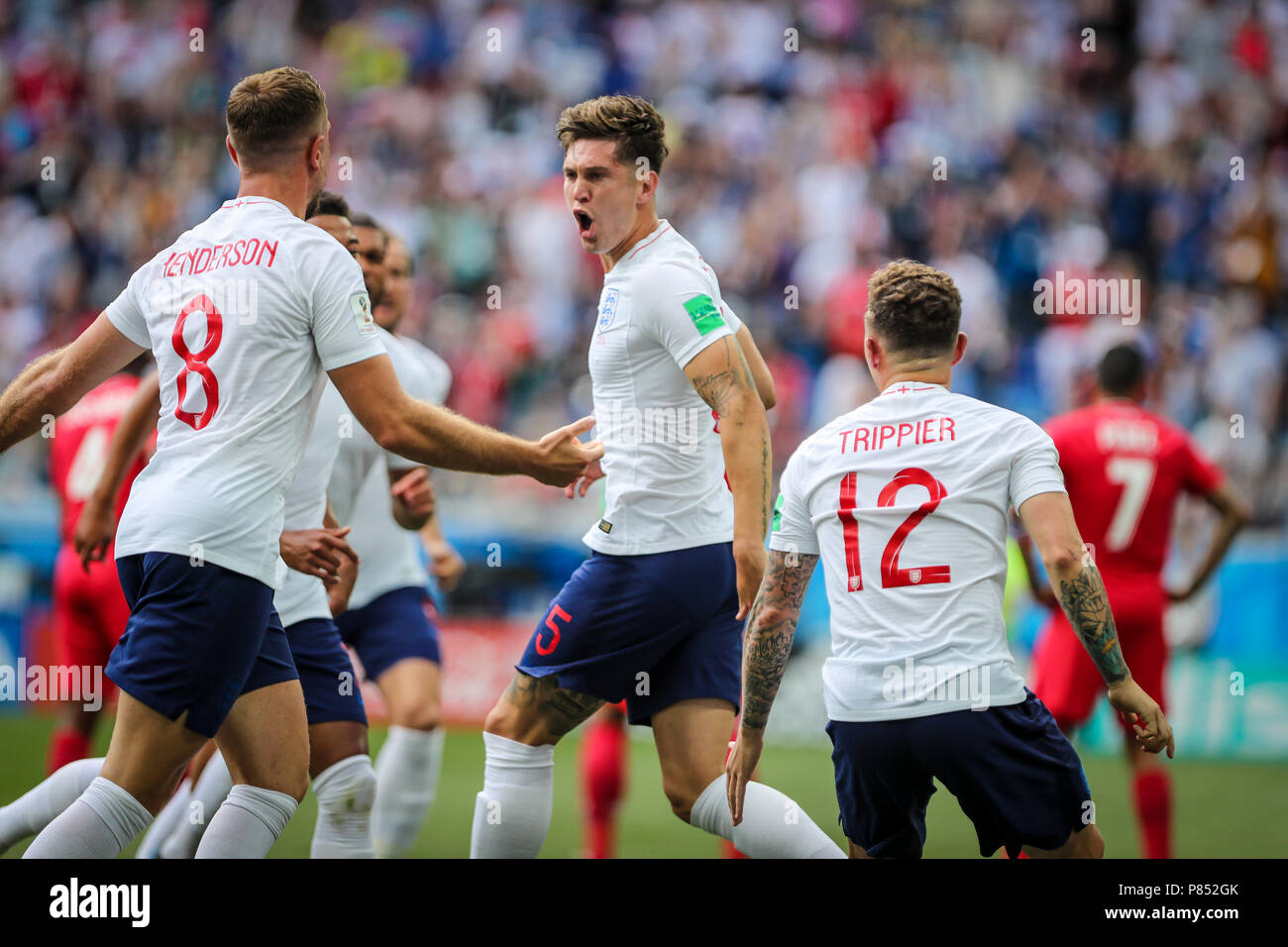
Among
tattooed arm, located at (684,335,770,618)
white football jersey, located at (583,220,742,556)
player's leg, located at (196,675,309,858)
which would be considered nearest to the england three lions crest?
white football jersey, located at (583,220,742,556)

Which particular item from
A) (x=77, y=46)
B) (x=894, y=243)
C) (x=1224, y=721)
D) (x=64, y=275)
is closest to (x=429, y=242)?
(x=64, y=275)

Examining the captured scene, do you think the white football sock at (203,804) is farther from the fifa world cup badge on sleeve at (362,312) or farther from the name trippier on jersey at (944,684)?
the name trippier on jersey at (944,684)

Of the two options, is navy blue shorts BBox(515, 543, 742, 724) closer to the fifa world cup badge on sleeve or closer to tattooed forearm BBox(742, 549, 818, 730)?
tattooed forearm BBox(742, 549, 818, 730)

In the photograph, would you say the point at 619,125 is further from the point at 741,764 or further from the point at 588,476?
the point at 741,764

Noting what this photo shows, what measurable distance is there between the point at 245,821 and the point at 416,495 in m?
1.76

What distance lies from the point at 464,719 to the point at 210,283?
816cm

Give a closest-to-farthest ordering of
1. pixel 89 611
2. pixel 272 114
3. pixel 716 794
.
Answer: pixel 272 114 < pixel 716 794 < pixel 89 611

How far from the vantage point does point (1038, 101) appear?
48.9ft

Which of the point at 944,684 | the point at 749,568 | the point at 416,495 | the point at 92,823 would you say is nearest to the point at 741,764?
the point at 749,568

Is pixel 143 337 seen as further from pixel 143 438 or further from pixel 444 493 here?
pixel 444 493

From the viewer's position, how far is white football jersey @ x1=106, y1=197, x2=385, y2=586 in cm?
391

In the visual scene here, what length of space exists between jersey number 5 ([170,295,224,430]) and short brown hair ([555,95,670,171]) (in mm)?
1424

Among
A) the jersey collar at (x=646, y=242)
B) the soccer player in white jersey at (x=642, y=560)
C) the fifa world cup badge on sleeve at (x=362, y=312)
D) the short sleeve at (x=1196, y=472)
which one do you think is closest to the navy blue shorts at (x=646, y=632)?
the soccer player in white jersey at (x=642, y=560)

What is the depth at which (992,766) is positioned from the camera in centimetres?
383
